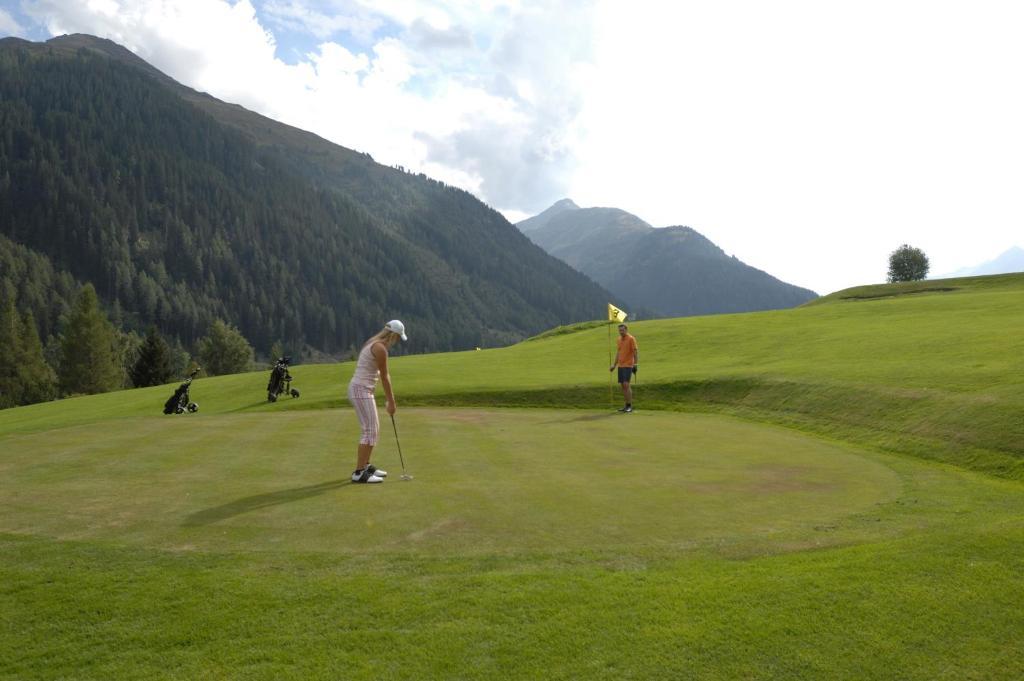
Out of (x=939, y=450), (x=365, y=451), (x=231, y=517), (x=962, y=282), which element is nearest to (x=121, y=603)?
(x=231, y=517)

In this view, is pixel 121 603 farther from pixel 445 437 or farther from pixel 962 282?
pixel 962 282

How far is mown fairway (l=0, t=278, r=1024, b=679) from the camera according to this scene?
225 inches

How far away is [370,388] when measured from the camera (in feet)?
43.2

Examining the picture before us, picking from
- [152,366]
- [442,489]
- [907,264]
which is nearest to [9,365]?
[152,366]

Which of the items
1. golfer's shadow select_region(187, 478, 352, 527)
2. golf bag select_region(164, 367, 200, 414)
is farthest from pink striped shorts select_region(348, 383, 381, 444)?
golf bag select_region(164, 367, 200, 414)

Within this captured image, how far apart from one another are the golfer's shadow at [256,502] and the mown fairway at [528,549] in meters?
0.07

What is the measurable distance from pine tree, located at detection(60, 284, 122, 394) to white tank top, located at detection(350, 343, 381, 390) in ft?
335

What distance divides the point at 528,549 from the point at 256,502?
4.60 meters

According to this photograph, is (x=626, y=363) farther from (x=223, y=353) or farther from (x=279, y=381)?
(x=223, y=353)

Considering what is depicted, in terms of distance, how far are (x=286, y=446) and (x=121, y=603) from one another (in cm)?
912

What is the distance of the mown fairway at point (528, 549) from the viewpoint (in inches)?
225

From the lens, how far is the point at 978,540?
7777mm

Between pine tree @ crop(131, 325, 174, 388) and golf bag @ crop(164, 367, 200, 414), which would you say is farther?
pine tree @ crop(131, 325, 174, 388)

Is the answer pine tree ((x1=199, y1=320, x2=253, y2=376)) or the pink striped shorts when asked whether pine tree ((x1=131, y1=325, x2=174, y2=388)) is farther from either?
the pink striped shorts
